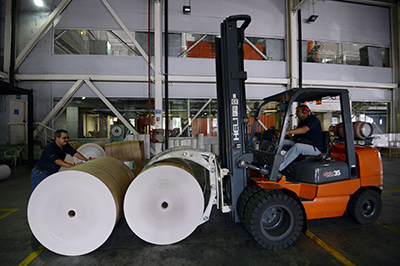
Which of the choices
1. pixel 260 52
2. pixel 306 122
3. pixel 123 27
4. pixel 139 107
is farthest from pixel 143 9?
pixel 306 122

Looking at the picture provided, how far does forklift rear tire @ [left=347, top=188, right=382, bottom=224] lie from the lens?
10.3 feet

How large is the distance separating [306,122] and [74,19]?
11.9 meters

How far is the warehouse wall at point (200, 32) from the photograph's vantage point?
32.7 ft

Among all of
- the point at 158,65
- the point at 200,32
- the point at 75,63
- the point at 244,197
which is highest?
the point at 200,32

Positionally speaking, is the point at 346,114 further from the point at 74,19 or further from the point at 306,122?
the point at 74,19

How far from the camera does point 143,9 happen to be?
33.5ft


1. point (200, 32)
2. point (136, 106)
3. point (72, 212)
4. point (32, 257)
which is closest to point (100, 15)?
point (136, 106)

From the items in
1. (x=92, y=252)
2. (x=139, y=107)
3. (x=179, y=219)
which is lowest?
(x=92, y=252)

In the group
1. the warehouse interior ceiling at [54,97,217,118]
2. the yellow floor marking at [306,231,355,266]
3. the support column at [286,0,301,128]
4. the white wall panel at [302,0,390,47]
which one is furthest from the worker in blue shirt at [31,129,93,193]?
the white wall panel at [302,0,390,47]

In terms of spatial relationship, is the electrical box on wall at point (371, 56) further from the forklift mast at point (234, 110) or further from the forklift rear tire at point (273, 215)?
the forklift rear tire at point (273, 215)

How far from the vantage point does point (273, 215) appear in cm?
278

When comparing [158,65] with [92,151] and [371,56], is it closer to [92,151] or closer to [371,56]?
[92,151]

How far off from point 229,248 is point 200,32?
10602mm

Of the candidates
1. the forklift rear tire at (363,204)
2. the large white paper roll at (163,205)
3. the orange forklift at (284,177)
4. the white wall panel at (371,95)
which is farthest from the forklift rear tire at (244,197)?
the white wall panel at (371,95)
